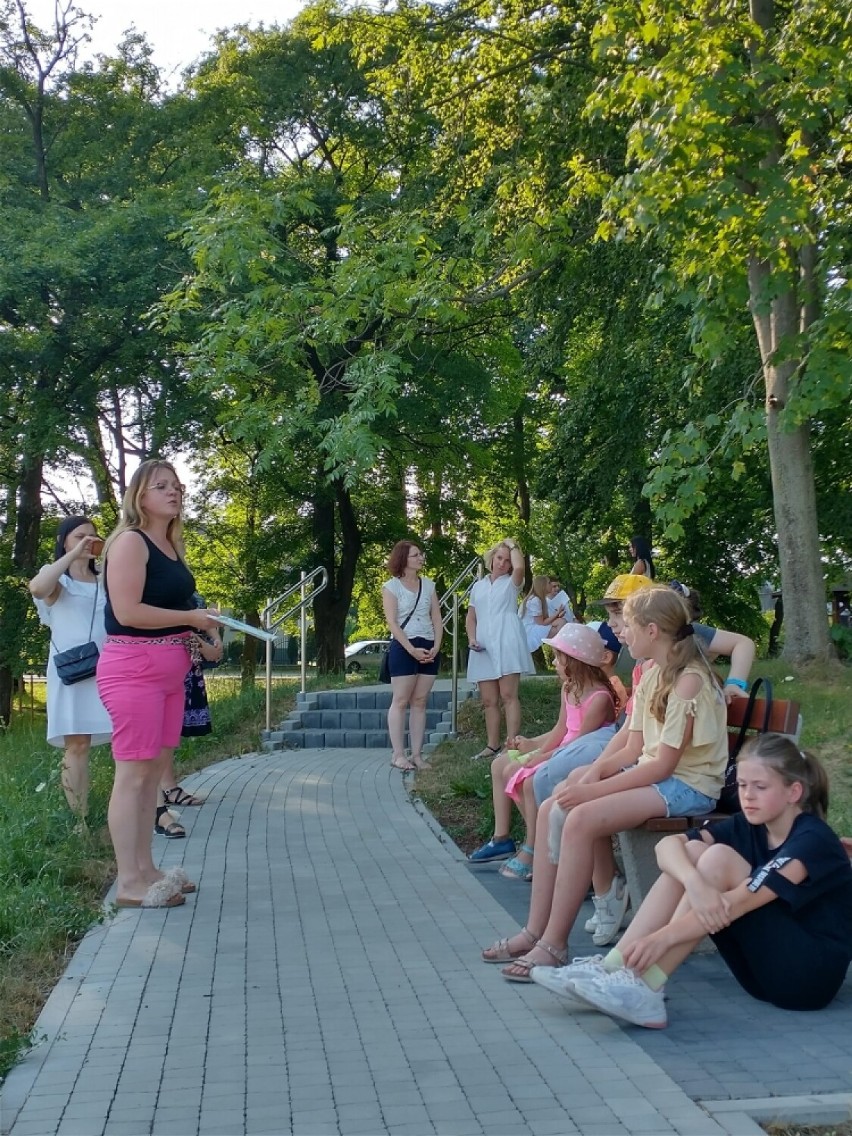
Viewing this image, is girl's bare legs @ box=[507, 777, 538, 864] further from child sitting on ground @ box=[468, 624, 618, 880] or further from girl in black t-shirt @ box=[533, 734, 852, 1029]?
girl in black t-shirt @ box=[533, 734, 852, 1029]

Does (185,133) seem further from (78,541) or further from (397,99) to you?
(78,541)

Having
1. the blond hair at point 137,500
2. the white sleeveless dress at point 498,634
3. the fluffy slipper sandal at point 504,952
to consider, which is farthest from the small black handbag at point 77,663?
the white sleeveless dress at point 498,634

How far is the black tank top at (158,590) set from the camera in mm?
6020

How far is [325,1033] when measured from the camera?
4.28 m

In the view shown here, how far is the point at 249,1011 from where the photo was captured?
4.54 meters

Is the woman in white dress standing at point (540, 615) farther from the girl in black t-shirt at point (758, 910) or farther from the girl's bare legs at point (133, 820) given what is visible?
the girl in black t-shirt at point (758, 910)

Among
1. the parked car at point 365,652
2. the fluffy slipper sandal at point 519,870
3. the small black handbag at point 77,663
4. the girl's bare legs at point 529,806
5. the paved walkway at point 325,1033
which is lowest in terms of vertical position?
the paved walkway at point 325,1033

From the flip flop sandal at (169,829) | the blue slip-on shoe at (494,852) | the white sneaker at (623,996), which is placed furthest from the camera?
the flip flop sandal at (169,829)

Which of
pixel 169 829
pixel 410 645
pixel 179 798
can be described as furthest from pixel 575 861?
pixel 410 645

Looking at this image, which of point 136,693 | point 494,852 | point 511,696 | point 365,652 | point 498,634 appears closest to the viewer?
point 136,693

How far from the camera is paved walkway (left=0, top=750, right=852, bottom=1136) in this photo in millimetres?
3543

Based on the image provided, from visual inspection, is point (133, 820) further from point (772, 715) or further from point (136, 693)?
point (772, 715)

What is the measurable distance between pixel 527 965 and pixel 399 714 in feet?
20.4

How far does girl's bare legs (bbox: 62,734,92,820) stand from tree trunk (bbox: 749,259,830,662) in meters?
7.29
